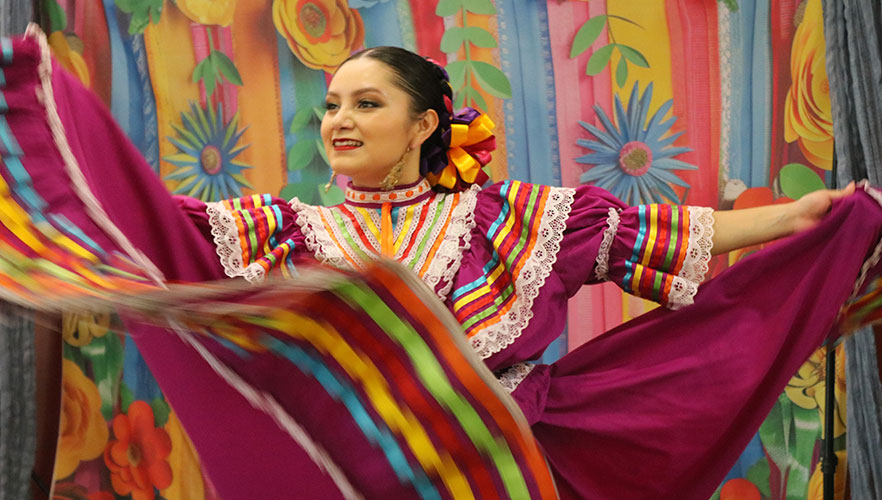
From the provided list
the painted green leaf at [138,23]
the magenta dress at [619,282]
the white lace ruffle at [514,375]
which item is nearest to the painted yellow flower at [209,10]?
the painted green leaf at [138,23]

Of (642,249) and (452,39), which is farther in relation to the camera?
(452,39)

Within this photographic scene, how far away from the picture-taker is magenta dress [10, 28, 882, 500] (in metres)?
1.59

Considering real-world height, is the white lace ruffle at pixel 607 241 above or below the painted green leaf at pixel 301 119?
below

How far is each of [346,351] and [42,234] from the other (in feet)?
1.74

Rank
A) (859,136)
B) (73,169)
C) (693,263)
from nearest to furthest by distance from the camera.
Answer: (73,169) < (693,263) < (859,136)

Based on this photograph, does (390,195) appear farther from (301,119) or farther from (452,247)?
(301,119)

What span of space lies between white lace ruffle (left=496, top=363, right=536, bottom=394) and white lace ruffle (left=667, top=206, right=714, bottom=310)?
1.02ft

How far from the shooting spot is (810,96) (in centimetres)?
240

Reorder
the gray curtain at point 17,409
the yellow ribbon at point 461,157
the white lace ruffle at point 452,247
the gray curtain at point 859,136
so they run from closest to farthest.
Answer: the white lace ruffle at point 452,247 < the yellow ribbon at point 461,157 < the gray curtain at point 859,136 < the gray curtain at point 17,409

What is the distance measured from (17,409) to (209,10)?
4.35ft

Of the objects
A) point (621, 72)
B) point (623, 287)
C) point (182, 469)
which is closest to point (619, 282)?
point (623, 287)

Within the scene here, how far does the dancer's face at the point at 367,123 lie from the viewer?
5.99 ft

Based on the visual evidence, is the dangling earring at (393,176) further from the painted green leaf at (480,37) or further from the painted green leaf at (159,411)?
the painted green leaf at (159,411)

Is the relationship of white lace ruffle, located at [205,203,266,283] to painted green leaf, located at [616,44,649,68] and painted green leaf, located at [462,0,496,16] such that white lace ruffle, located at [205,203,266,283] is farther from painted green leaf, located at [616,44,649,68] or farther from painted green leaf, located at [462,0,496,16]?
painted green leaf, located at [616,44,649,68]
